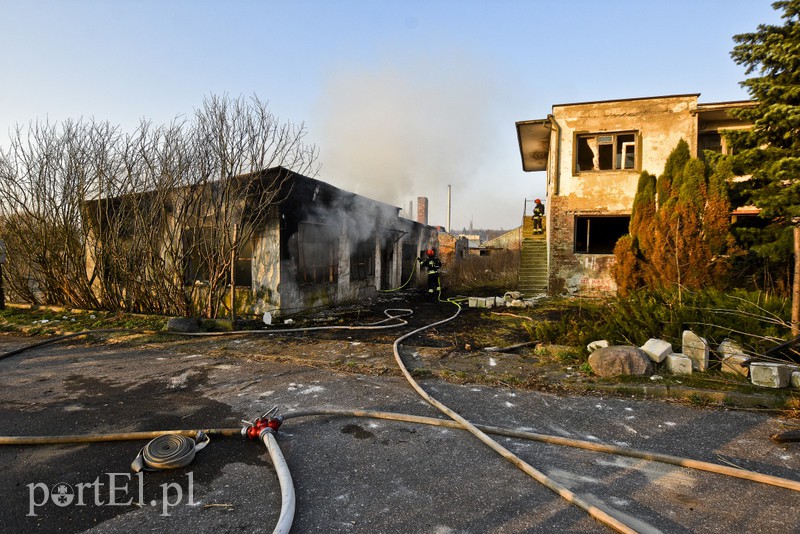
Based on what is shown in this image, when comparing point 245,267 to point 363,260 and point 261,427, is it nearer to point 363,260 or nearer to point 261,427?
point 363,260

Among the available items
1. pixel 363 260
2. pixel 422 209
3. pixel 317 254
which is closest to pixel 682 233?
pixel 317 254

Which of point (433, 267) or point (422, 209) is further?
point (422, 209)

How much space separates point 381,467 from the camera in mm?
2773

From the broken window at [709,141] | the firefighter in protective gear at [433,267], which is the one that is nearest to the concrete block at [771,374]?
the firefighter in protective gear at [433,267]

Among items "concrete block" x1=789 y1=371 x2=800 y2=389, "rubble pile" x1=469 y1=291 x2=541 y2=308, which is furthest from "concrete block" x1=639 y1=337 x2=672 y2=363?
"rubble pile" x1=469 y1=291 x2=541 y2=308

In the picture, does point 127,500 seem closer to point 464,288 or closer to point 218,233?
point 218,233

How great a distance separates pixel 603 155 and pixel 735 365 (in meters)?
9.80

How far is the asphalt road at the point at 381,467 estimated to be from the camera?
2.21 metres

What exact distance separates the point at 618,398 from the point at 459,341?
9.54ft

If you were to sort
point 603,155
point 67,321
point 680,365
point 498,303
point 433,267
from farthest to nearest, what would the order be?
point 433,267 → point 603,155 → point 498,303 → point 67,321 → point 680,365

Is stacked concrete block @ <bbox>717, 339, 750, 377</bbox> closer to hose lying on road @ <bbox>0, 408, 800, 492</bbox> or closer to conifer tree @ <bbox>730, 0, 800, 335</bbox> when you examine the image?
conifer tree @ <bbox>730, 0, 800, 335</bbox>

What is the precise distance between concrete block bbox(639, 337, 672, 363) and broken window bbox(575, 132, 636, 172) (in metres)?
8.90

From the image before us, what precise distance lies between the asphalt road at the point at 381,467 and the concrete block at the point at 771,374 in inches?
24.5

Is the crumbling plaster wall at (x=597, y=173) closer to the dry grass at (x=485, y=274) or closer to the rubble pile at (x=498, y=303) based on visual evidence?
the rubble pile at (x=498, y=303)
